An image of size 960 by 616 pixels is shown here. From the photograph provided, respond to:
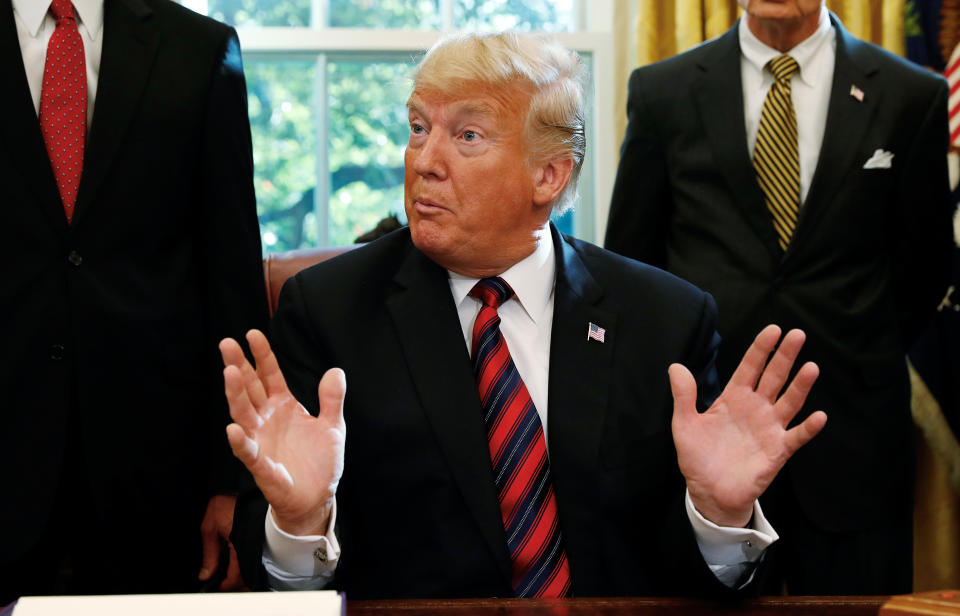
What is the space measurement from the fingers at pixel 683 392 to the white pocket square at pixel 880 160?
1.26m

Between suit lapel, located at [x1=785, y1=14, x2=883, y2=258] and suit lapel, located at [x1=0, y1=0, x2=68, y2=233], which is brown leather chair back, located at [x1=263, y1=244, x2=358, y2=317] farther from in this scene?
suit lapel, located at [x1=785, y1=14, x2=883, y2=258]

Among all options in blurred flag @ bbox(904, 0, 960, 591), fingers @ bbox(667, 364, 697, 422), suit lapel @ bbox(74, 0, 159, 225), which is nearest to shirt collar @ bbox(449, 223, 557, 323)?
fingers @ bbox(667, 364, 697, 422)

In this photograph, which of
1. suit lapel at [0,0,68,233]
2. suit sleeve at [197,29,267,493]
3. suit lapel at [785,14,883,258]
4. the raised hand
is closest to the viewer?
the raised hand

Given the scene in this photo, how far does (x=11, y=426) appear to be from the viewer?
1.88m

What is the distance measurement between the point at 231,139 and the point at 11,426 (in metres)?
0.69

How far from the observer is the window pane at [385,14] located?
3.52m

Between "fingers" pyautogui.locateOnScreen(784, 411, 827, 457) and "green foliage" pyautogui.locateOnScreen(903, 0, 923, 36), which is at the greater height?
"green foliage" pyautogui.locateOnScreen(903, 0, 923, 36)

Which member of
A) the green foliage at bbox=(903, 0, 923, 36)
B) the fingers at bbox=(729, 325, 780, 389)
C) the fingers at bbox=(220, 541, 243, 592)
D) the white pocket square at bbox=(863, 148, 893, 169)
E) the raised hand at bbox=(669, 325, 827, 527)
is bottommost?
the fingers at bbox=(220, 541, 243, 592)

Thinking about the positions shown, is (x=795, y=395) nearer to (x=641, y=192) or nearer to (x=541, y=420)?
(x=541, y=420)

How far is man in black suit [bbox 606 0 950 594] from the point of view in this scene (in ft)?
8.11

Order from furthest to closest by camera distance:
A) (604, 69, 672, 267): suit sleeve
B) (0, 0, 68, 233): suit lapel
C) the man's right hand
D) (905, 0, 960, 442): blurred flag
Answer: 1. (905, 0, 960, 442): blurred flag
2. (604, 69, 672, 267): suit sleeve
3. (0, 0, 68, 233): suit lapel
4. the man's right hand

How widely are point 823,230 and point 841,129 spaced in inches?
10.1

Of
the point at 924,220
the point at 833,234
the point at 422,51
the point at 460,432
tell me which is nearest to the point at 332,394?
the point at 460,432

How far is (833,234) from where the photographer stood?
2.46 metres
